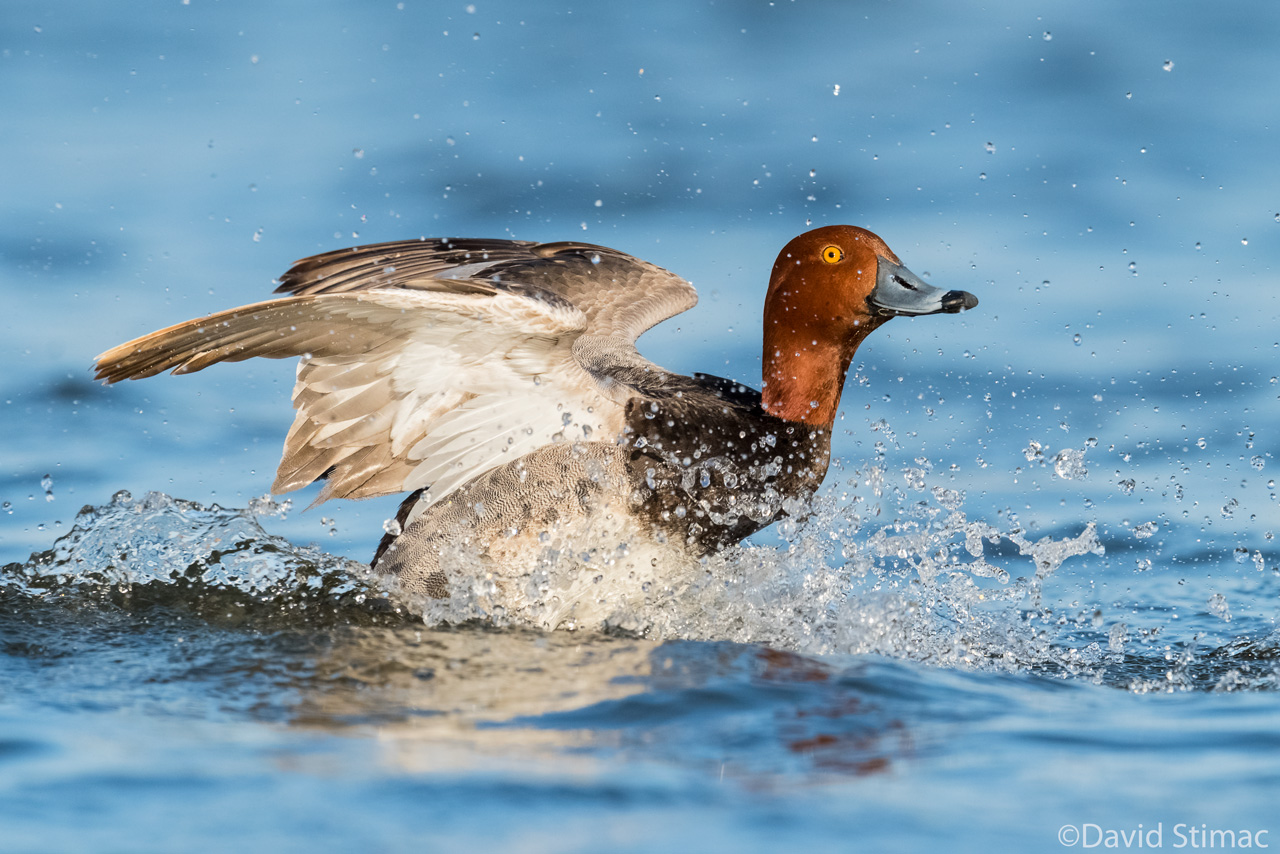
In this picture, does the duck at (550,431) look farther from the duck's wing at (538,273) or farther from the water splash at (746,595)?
the duck's wing at (538,273)

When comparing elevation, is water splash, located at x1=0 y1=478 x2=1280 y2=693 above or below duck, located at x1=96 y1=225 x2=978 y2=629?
below

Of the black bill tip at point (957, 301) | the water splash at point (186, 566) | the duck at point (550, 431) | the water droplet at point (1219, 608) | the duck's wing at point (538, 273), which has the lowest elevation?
the water droplet at point (1219, 608)

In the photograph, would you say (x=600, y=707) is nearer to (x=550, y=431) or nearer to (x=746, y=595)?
(x=746, y=595)

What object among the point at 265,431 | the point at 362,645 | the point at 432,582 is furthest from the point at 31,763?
the point at 265,431

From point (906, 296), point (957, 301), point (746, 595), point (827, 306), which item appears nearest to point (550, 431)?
point (746, 595)

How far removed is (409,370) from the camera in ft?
14.5

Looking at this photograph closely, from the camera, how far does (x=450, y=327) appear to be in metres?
4.20

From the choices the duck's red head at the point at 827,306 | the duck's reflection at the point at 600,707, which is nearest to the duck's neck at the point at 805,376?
the duck's red head at the point at 827,306

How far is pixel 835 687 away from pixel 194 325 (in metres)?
2.08

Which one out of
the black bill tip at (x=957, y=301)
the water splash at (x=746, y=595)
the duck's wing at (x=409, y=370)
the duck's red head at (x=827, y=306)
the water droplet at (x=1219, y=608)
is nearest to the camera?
the duck's wing at (x=409, y=370)

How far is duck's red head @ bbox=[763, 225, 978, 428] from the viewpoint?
461cm

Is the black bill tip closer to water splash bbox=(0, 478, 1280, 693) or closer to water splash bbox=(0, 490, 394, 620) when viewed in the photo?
water splash bbox=(0, 478, 1280, 693)

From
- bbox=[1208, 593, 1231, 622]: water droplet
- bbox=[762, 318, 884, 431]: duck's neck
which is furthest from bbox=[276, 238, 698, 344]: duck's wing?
bbox=[1208, 593, 1231, 622]: water droplet

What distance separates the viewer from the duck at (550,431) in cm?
427
